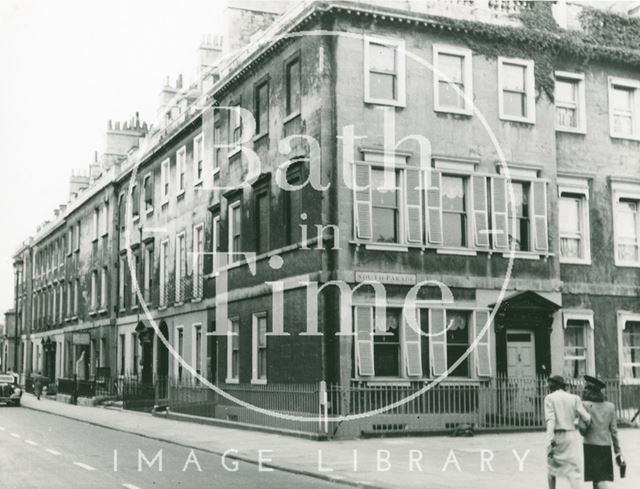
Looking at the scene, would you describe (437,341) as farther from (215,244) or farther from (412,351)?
(215,244)

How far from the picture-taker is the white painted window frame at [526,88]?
1019 inches

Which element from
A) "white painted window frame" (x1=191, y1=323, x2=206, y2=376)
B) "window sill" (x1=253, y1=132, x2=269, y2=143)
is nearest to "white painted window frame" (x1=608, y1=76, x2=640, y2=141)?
"window sill" (x1=253, y1=132, x2=269, y2=143)

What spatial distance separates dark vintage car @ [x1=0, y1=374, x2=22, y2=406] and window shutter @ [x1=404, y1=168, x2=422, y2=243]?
27.2m

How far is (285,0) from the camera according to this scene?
109 ft

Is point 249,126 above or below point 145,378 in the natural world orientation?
above

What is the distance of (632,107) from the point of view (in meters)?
28.6

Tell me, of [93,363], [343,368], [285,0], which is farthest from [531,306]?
[93,363]

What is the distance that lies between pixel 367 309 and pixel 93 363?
102ft

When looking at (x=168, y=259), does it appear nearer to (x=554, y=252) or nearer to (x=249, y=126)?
(x=249, y=126)

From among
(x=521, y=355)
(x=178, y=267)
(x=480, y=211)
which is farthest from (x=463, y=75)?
(x=178, y=267)

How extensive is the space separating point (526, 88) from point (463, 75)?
2.17 metres

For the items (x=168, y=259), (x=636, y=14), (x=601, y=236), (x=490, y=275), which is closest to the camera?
(x=490, y=275)

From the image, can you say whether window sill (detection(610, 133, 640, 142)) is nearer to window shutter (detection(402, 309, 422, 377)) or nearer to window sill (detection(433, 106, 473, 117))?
window sill (detection(433, 106, 473, 117))

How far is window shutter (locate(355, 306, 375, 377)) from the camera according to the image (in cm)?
2316
